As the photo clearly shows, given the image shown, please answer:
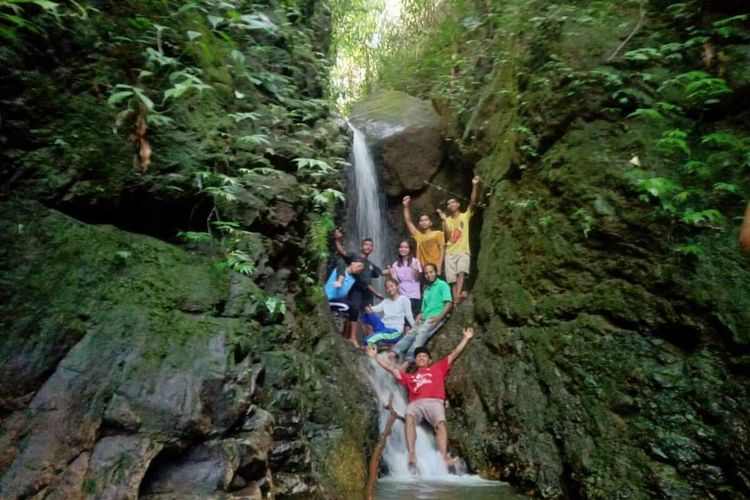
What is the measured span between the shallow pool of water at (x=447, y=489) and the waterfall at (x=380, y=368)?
12.4 inches

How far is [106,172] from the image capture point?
3.36 metres

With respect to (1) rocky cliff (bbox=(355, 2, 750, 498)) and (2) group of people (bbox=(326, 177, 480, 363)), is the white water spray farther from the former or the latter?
(1) rocky cliff (bbox=(355, 2, 750, 498))

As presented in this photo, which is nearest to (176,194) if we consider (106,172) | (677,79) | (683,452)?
(106,172)

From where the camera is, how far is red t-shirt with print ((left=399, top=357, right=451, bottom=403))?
22.6ft

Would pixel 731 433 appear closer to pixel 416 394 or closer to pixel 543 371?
pixel 543 371

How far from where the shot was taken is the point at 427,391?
6.88 meters

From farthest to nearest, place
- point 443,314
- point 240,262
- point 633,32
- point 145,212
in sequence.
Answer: point 443,314, point 633,32, point 240,262, point 145,212

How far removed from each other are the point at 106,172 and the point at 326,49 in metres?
6.17

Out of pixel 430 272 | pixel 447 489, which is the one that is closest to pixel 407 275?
pixel 430 272

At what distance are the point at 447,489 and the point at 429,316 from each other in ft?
10.4

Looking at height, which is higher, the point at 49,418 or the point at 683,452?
the point at 49,418

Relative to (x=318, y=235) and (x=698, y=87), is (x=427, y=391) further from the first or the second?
(x=698, y=87)

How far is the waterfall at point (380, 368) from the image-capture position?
20.9ft

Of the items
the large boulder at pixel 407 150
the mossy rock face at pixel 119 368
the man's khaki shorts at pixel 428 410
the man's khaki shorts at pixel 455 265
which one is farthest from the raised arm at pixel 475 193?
the mossy rock face at pixel 119 368
